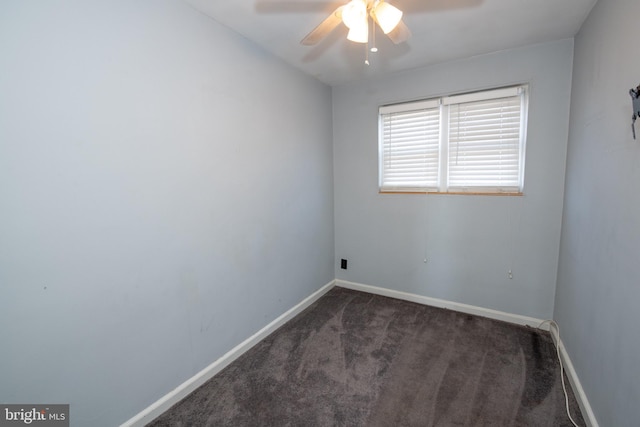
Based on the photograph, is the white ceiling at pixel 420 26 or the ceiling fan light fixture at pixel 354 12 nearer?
the ceiling fan light fixture at pixel 354 12

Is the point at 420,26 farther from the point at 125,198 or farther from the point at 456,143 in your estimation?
the point at 125,198

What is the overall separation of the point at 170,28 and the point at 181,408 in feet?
7.27

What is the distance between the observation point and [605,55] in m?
1.49

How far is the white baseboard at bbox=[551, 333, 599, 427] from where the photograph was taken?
142 centimetres

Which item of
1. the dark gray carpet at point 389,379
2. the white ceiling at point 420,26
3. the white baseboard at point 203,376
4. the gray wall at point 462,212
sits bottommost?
the dark gray carpet at point 389,379

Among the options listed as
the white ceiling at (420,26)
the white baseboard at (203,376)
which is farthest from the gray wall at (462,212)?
the white baseboard at (203,376)

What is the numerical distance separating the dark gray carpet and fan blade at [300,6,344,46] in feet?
6.92

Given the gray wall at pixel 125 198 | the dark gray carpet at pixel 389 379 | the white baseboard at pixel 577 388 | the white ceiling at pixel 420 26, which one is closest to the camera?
the gray wall at pixel 125 198

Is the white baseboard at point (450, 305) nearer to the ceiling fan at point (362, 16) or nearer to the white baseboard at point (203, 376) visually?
the white baseboard at point (203, 376)

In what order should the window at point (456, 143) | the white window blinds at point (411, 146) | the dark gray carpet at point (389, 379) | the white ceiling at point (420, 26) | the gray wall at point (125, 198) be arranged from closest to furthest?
1. the gray wall at point (125, 198)
2. the dark gray carpet at point (389, 379)
3. the white ceiling at point (420, 26)
4. the window at point (456, 143)
5. the white window blinds at point (411, 146)

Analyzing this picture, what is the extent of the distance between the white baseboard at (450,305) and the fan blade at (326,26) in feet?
8.29

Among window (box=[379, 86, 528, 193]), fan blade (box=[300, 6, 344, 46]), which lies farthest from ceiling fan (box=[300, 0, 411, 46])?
window (box=[379, 86, 528, 193])

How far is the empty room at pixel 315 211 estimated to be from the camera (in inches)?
45.7

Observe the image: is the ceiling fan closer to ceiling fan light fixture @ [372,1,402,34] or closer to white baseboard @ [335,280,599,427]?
ceiling fan light fixture @ [372,1,402,34]
